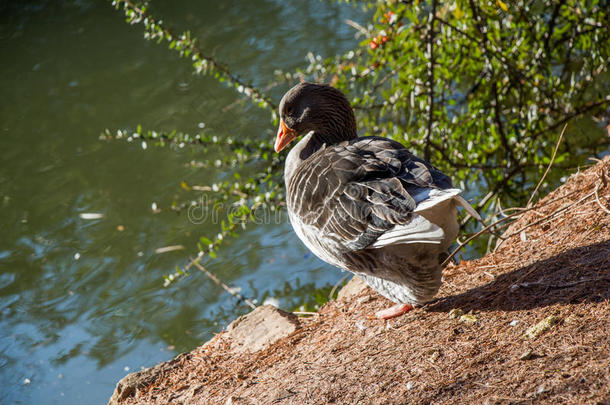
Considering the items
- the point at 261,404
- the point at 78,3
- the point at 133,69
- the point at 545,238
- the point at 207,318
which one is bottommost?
the point at 207,318

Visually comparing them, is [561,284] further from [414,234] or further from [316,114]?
[316,114]

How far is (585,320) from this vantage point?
2.69 m

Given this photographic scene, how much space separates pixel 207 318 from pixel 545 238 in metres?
3.54

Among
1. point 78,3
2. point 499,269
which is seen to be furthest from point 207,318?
point 78,3

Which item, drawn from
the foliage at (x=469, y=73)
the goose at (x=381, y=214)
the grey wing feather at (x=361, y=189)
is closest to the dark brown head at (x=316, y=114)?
the goose at (x=381, y=214)

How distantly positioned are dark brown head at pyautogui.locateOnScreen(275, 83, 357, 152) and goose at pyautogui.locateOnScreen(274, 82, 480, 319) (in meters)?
0.35

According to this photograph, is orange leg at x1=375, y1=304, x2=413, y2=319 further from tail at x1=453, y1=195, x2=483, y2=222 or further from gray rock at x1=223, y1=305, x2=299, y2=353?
tail at x1=453, y1=195, x2=483, y2=222

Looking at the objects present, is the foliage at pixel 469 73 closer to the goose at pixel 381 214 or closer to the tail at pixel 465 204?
the goose at pixel 381 214

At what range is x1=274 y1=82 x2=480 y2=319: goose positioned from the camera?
9.37ft

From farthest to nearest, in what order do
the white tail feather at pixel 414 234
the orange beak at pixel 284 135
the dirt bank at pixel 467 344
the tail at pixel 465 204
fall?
the orange beak at pixel 284 135 < the tail at pixel 465 204 < the white tail feather at pixel 414 234 < the dirt bank at pixel 467 344

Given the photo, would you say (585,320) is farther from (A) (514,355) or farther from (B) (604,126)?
(B) (604,126)

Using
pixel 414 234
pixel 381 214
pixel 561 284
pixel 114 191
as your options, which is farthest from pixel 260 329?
pixel 114 191

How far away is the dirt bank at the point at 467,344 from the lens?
2.50 metres

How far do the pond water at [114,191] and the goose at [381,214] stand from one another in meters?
2.75
